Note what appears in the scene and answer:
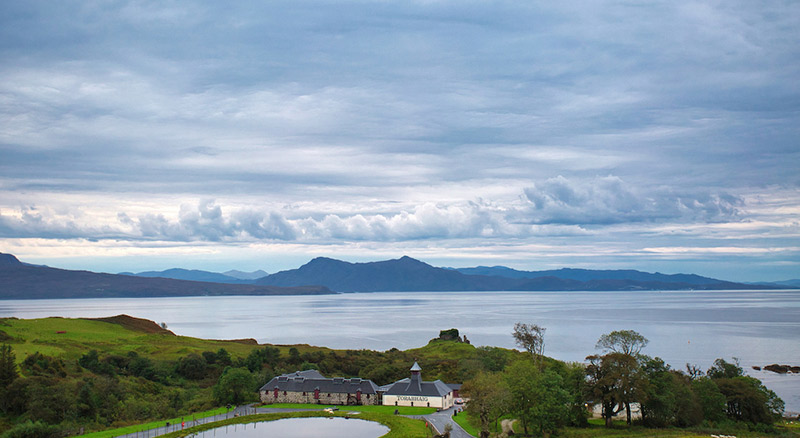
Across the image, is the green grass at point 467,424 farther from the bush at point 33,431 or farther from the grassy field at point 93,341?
the grassy field at point 93,341

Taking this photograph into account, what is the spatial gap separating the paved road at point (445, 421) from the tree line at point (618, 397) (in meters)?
1.87

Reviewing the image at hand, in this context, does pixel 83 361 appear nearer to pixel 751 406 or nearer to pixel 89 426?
pixel 89 426

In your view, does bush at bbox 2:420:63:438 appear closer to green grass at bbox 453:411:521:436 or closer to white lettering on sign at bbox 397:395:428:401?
white lettering on sign at bbox 397:395:428:401

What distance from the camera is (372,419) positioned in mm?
55031

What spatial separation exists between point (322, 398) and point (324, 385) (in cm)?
154

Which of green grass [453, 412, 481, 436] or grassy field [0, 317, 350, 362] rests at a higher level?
grassy field [0, 317, 350, 362]

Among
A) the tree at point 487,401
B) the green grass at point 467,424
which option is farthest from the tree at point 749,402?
the green grass at point 467,424

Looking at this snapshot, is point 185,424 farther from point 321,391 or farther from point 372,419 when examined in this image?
point 372,419

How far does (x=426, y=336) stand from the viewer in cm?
15550

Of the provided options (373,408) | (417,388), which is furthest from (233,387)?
(417,388)

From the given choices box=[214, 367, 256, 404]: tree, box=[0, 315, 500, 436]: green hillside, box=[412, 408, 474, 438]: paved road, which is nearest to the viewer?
box=[412, 408, 474, 438]: paved road

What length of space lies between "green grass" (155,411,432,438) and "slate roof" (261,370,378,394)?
6.88 meters

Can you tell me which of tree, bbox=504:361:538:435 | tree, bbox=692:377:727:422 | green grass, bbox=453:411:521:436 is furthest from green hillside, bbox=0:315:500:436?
tree, bbox=692:377:727:422

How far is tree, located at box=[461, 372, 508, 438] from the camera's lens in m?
49.3
